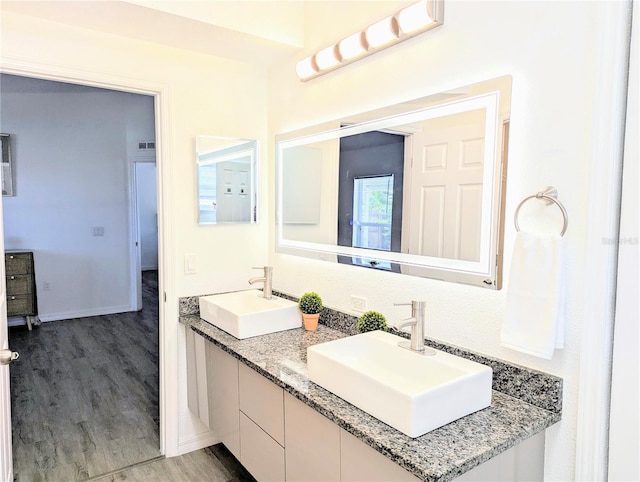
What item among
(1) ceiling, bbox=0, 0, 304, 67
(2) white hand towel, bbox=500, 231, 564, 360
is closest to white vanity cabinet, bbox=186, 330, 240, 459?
(2) white hand towel, bbox=500, 231, 564, 360

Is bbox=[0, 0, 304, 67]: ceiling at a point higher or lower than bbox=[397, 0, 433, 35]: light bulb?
higher

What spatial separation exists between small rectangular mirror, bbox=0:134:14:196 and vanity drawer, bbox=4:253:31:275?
0.69 m

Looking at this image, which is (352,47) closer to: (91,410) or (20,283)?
(91,410)

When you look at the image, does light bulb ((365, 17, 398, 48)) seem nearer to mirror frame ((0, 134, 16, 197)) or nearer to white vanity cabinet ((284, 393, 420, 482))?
white vanity cabinet ((284, 393, 420, 482))

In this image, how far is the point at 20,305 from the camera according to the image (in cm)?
473

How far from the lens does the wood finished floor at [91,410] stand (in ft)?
7.73

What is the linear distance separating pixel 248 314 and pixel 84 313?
4144 millimetres

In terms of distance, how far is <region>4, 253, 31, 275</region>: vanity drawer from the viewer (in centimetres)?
463

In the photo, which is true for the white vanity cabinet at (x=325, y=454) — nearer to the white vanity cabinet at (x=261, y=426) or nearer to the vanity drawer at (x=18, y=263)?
A: the white vanity cabinet at (x=261, y=426)

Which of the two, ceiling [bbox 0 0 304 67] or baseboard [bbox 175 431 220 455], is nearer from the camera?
ceiling [bbox 0 0 304 67]

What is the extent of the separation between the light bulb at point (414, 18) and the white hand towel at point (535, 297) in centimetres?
85

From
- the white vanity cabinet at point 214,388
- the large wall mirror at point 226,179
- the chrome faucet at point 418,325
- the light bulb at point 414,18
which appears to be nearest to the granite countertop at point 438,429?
the chrome faucet at point 418,325

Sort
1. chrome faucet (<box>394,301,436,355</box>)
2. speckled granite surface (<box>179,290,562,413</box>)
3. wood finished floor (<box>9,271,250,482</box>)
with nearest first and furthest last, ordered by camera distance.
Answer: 1. speckled granite surface (<box>179,290,562,413</box>)
2. chrome faucet (<box>394,301,436,355</box>)
3. wood finished floor (<box>9,271,250,482</box>)

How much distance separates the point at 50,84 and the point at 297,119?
12.2 feet
